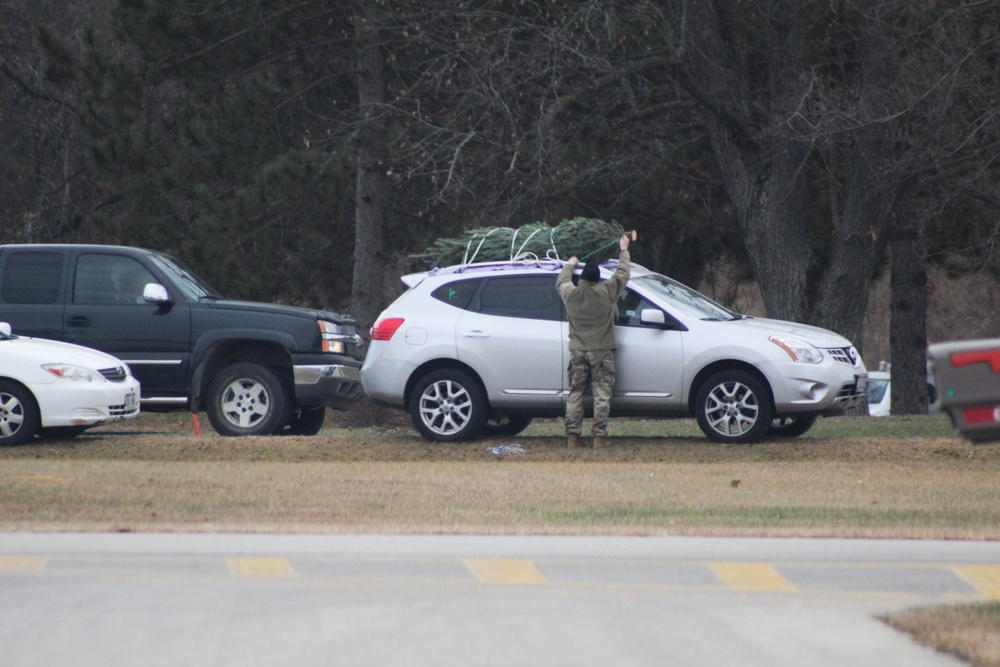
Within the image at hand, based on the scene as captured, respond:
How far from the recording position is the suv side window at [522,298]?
15258 mm

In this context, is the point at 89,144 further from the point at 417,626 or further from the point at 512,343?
the point at 417,626

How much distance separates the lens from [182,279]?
16.4m

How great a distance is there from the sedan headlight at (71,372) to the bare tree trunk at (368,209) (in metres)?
10.7

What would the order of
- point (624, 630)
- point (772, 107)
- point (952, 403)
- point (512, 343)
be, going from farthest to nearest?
point (772, 107) < point (512, 343) < point (624, 630) < point (952, 403)

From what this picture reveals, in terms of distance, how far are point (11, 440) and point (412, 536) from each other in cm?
721

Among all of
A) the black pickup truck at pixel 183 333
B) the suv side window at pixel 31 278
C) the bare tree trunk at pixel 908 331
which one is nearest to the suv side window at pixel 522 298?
the black pickup truck at pixel 183 333

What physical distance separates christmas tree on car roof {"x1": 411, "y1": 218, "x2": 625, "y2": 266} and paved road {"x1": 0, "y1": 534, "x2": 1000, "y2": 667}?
22.5 feet

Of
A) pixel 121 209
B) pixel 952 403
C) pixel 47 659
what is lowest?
pixel 47 659

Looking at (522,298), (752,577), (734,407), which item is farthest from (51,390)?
(752,577)

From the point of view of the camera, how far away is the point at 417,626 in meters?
6.60

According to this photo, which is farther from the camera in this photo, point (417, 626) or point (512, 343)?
point (512, 343)

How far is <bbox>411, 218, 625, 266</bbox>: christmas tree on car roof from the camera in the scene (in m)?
15.7

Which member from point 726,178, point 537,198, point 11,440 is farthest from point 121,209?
point 11,440

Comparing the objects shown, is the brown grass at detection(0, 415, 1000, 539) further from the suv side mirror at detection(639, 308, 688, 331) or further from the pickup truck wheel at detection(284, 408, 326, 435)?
the suv side mirror at detection(639, 308, 688, 331)
